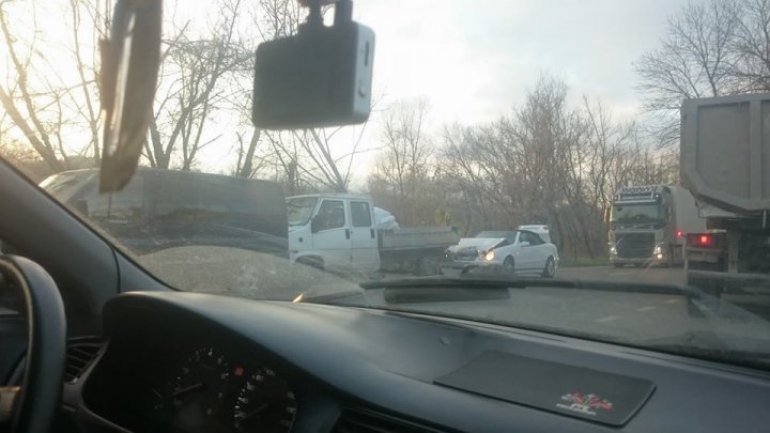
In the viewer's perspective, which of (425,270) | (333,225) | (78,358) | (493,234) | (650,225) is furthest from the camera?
(333,225)

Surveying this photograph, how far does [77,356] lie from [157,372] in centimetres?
50

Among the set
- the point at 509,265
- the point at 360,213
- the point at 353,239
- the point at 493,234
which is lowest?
the point at 353,239

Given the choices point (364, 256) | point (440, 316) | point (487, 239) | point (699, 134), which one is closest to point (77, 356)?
point (440, 316)

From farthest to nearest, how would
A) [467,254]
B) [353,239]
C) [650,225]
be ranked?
[353,239] < [650,225] < [467,254]

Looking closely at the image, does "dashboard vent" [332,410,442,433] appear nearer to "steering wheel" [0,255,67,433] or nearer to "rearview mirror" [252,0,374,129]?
"steering wheel" [0,255,67,433]

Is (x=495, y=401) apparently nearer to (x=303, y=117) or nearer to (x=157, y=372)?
(x=303, y=117)

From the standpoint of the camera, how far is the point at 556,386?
7.20 feet

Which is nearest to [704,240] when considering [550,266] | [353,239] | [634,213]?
[634,213]

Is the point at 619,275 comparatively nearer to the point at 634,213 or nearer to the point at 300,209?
the point at 634,213

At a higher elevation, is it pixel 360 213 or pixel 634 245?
pixel 360 213

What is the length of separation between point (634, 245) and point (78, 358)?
4087 mm

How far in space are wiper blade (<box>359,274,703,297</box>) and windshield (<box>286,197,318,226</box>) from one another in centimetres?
394

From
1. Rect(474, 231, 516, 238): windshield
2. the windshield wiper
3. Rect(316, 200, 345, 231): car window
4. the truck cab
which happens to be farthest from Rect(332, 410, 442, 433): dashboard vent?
Rect(316, 200, 345, 231): car window

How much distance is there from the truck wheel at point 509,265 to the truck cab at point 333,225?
2808 millimetres
